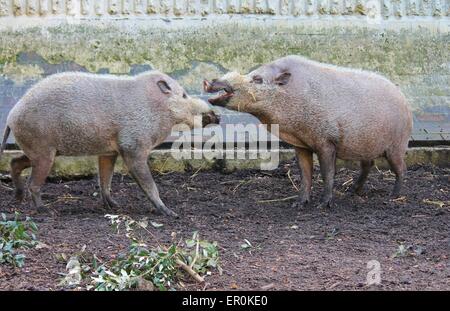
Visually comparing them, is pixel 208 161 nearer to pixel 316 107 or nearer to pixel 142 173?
pixel 316 107

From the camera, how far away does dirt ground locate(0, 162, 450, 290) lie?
602cm

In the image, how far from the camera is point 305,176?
29.2 feet

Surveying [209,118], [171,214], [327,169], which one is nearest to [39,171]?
[171,214]

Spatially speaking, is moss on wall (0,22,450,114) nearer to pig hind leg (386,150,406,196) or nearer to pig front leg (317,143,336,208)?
pig hind leg (386,150,406,196)

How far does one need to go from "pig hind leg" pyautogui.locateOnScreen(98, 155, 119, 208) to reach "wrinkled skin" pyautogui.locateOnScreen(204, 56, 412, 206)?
1.19 metres

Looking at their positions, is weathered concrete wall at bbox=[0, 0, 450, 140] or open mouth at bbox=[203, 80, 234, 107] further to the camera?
weathered concrete wall at bbox=[0, 0, 450, 140]

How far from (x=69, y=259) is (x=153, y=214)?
206 centimetres

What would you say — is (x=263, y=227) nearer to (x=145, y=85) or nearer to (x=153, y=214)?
(x=153, y=214)

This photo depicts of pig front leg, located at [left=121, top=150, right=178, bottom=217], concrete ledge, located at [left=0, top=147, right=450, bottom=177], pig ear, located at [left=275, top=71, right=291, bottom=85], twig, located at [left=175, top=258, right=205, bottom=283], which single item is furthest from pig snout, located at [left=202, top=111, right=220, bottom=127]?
twig, located at [left=175, top=258, right=205, bottom=283]

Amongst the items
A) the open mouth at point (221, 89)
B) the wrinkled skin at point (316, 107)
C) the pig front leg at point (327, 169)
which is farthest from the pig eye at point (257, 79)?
the pig front leg at point (327, 169)

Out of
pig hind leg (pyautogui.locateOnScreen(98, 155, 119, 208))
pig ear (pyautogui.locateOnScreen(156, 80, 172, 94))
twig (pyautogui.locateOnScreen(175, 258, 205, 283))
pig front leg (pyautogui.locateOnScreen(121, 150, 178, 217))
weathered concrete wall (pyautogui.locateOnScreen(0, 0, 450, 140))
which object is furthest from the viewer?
weathered concrete wall (pyautogui.locateOnScreen(0, 0, 450, 140))

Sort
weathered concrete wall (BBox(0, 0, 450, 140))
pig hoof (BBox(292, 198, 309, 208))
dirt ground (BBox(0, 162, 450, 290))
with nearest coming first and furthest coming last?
dirt ground (BBox(0, 162, 450, 290)) < pig hoof (BBox(292, 198, 309, 208)) < weathered concrete wall (BBox(0, 0, 450, 140))

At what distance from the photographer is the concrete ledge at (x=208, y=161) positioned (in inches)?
400

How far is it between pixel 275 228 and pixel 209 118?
5.22 ft
